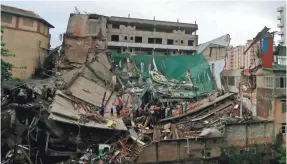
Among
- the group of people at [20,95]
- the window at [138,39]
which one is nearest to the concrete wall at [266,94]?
the group of people at [20,95]

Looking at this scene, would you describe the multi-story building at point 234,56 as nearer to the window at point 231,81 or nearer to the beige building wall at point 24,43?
the window at point 231,81

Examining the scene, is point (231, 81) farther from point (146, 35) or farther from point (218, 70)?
point (146, 35)

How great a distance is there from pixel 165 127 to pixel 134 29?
18.4 meters

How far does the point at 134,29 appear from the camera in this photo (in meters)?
32.3

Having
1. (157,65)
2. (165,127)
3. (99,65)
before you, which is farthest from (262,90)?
(99,65)

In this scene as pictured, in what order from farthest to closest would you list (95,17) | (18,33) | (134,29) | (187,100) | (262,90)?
1. (134,29)
2. (95,17)
3. (18,33)
4. (187,100)
5. (262,90)

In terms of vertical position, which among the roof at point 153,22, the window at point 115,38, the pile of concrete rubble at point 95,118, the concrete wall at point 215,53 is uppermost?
the roof at point 153,22

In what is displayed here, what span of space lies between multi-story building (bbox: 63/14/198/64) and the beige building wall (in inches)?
99.7

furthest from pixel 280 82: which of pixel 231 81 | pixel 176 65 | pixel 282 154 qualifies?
pixel 176 65

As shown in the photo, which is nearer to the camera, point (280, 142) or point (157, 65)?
point (280, 142)

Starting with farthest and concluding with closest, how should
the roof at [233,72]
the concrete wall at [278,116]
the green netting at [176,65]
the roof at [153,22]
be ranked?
1. the roof at [153,22]
2. the green netting at [176,65]
3. the roof at [233,72]
4. the concrete wall at [278,116]

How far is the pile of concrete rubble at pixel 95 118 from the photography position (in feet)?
45.6

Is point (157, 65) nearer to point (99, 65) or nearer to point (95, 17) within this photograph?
point (99, 65)

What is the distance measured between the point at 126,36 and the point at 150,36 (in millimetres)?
2879
